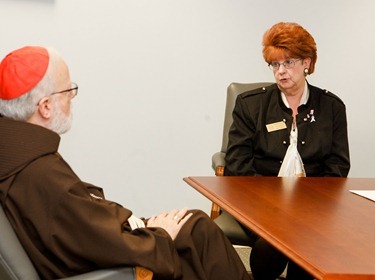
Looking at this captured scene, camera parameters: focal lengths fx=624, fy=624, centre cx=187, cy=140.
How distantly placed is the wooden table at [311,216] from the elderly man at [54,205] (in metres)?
0.29

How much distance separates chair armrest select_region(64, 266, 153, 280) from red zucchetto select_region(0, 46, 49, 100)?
27.5 inches

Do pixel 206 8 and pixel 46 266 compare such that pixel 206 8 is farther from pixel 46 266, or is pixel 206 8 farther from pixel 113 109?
pixel 46 266

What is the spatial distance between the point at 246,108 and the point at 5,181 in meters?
1.70

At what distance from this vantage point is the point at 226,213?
10.5 feet

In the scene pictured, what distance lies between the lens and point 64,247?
2.02 metres

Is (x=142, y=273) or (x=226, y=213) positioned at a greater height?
(x=142, y=273)

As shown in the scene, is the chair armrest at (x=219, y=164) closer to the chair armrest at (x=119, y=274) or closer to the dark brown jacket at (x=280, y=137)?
the dark brown jacket at (x=280, y=137)

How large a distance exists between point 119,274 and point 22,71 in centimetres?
81

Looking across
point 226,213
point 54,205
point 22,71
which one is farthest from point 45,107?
point 226,213

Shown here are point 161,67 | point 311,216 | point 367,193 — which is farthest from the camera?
point 161,67


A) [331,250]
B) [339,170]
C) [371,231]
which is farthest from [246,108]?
[331,250]

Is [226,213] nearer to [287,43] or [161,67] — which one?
[287,43]

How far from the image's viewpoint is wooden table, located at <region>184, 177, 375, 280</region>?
1.72 metres

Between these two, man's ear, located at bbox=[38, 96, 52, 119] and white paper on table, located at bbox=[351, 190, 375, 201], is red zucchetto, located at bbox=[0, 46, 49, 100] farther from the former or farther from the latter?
white paper on table, located at bbox=[351, 190, 375, 201]
